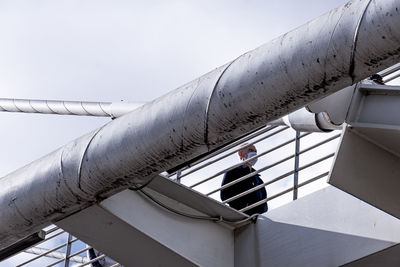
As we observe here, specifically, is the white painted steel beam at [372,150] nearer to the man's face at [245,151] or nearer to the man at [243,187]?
the man at [243,187]

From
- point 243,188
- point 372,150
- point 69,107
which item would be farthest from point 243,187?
point 372,150

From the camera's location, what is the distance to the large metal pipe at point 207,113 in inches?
153

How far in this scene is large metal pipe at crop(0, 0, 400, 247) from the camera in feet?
12.8

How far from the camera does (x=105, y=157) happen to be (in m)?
4.78

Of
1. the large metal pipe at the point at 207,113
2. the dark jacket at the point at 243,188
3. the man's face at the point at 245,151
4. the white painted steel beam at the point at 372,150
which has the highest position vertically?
the man's face at the point at 245,151

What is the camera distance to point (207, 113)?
14.4ft

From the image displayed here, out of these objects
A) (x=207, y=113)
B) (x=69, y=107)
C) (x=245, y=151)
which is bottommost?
(x=207, y=113)

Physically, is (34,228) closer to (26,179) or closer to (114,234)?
(26,179)

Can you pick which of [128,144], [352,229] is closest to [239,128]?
[128,144]

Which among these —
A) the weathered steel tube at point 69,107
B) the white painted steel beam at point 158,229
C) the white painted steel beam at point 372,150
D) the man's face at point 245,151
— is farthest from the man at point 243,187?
the white painted steel beam at point 372,150

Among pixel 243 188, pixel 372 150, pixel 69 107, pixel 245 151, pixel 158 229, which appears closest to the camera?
pixel 372 150

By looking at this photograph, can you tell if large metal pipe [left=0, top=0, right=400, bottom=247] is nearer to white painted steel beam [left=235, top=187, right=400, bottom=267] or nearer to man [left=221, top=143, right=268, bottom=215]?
white painted steel beam [left=235, top=187, right=400, bottom=267]

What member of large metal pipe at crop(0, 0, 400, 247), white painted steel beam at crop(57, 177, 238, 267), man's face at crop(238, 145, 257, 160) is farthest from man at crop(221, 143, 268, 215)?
large metal pipe at crop(0, 0, 400, 247)

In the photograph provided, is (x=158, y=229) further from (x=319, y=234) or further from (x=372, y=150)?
(x=372, y=150)
